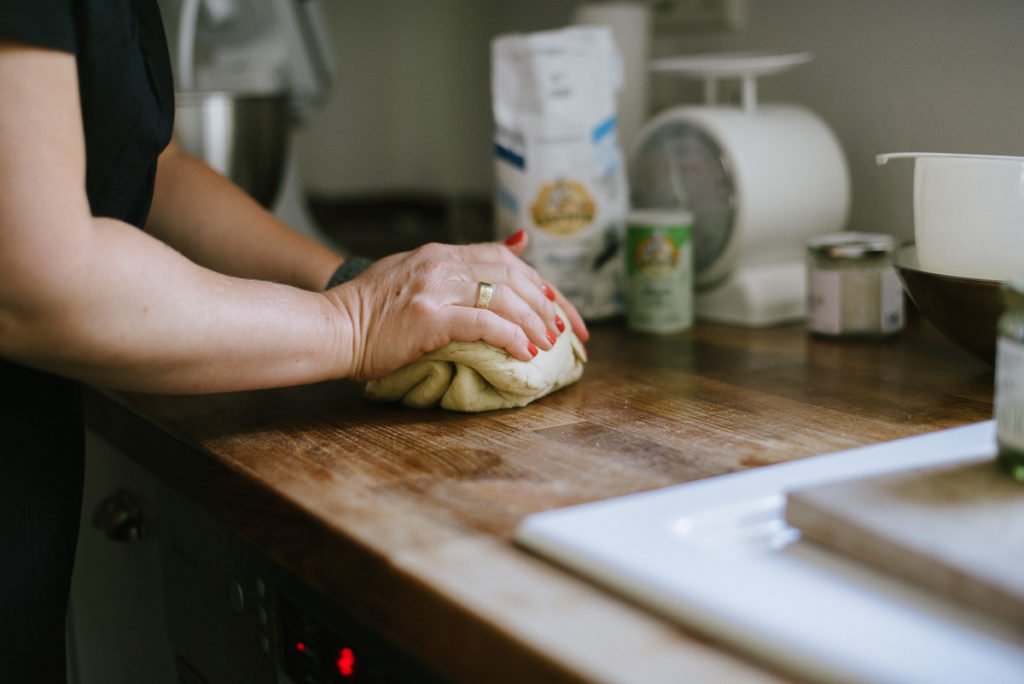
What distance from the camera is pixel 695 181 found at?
1.19 meters

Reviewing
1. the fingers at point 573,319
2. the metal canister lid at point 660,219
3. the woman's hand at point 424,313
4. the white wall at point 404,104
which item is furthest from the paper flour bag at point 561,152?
the white wall at point 404,104

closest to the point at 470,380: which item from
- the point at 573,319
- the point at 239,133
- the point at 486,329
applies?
the point at 486,329

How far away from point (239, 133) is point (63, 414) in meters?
0.63

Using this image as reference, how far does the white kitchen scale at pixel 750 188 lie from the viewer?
3.76ft

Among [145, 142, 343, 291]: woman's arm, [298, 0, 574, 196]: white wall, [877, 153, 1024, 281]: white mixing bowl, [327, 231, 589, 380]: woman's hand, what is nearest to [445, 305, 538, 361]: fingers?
[327, 231, 589, 380]: woman's hand

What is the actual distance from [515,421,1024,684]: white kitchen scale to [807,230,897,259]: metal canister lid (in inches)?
17.1

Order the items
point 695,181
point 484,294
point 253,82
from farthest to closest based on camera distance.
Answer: point 253,82 → point 695,181 → point 484,294

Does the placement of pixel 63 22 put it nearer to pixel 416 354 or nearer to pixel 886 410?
pixel 416 354

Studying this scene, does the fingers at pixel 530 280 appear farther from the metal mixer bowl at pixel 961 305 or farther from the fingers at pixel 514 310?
the metal mixer bowl at pixel 961 305

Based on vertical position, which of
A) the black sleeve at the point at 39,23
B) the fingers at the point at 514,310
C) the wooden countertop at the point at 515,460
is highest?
the black sleeve at the point at 39,23

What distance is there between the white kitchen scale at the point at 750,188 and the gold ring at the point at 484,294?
0.42 metres

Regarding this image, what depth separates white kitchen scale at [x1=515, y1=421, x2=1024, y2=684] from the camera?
416 mm

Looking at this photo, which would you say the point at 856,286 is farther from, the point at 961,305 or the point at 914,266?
the point at 961,305

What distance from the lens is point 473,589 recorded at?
50cm
